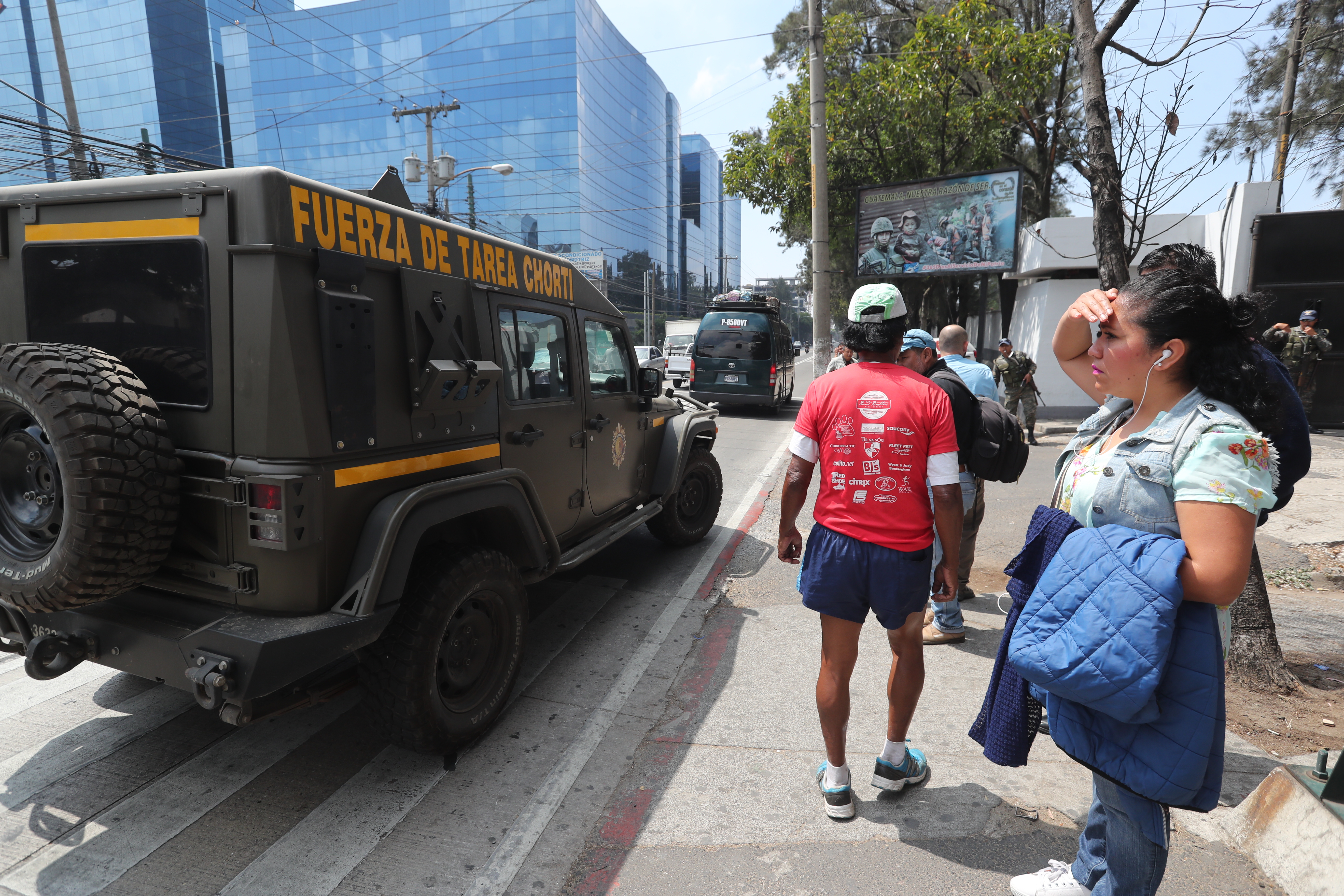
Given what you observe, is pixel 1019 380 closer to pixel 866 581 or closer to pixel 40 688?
pixel 866 581

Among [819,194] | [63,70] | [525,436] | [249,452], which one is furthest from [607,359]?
[63,70]

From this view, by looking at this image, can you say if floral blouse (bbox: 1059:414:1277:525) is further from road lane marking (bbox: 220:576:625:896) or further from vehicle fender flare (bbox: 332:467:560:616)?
road lane marking (bbox: 220:576:625:896)

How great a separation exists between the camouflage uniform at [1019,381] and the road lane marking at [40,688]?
1162 cm

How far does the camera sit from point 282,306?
2.46m

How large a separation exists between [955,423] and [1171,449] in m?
1.55

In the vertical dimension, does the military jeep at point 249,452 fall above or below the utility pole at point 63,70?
below

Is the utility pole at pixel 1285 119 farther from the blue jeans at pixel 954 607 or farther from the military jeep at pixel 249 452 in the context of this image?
the military jeep at pixel 249 452

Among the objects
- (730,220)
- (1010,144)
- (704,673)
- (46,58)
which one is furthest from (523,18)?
(730,220)

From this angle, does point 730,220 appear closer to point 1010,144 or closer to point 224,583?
point 1010,144

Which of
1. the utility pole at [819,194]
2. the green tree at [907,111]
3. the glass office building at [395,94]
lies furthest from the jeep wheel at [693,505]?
the glass office building at [395,94]

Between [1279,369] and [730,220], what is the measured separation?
155m

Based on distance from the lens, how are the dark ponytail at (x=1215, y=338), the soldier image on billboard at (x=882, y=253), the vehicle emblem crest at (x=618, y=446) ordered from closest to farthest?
the dark ponytail at (x=1215, y=338)
the vehicle emblem crest at (x=618, y=446)
the soldier image on billboard at (x=882, y=253)

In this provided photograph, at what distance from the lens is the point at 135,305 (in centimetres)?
269

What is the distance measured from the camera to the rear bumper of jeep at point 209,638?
2.38 meters
